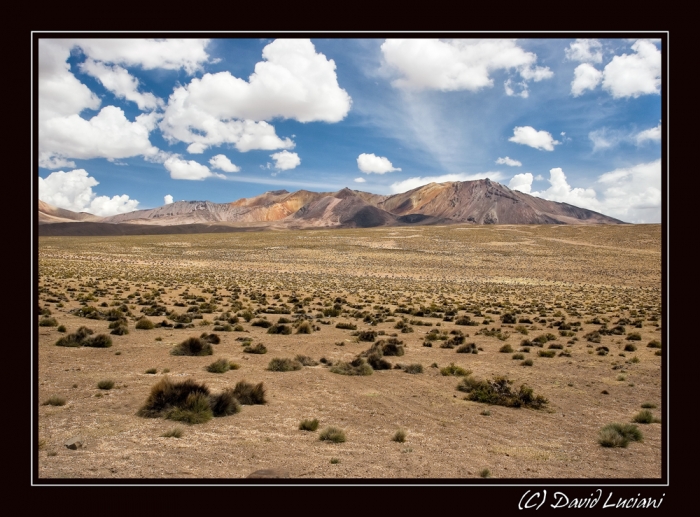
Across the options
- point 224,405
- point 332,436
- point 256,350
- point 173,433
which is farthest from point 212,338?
point 332,436

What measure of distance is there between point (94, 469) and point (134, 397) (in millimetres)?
4128

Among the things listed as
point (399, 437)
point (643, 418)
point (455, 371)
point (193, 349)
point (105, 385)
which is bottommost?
point (455, 371)

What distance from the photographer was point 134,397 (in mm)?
10648

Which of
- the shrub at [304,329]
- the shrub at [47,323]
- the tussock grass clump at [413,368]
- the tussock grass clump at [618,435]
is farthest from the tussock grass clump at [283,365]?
the shrub at [47,323]

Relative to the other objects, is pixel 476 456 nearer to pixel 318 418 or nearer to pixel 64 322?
pixel 318 418

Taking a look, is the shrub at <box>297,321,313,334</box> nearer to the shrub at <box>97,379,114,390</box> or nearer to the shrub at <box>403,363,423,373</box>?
the shrub at <box>403,363,423,373</box>

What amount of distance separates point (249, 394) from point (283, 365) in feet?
12.2

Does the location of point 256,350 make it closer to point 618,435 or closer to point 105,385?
point 105,385

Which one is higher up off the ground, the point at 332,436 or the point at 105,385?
the point at 105,385

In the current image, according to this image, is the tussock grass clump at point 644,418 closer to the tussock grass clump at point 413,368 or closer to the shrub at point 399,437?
the shrub at point 399,437

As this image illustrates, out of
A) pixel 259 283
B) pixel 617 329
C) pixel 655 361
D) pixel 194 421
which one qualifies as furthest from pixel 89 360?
pixel 259 283

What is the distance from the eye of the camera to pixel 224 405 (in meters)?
9.73

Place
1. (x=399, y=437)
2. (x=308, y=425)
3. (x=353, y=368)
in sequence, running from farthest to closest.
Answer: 1. (x=353, y=368)
2. (x=308, y=425)
3. (x=399, y=437)

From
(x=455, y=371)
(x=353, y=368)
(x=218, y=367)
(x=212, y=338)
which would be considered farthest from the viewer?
(x=212, y=338)
